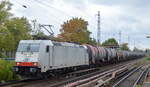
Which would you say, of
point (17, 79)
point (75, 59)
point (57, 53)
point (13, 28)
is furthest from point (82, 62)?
point (13, 28)

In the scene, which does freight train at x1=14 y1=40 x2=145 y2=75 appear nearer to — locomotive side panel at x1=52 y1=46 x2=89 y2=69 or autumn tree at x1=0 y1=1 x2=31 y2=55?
locomotive side panel at x1=52 y1=46 x2=89 y2=69

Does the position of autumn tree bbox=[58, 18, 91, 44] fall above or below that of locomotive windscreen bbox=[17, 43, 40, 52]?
above

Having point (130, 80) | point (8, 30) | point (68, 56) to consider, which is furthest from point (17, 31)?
point (130, 80)

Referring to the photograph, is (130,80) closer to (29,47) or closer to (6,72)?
(29,47)

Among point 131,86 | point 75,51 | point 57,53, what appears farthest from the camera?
point 75,51

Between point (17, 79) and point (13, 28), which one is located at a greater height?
point (13, 28)

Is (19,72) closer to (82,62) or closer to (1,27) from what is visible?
(82,62)

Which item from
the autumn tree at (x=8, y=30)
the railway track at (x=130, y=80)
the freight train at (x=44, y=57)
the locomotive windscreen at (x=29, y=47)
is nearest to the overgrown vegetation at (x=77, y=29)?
the autumn tree at (x=8, y=30)

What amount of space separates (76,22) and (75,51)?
108 ft

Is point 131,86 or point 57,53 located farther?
point 57,53

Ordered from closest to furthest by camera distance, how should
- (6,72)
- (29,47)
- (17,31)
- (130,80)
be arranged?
(6,72)
(29,47)
(130,80)
(17,31)

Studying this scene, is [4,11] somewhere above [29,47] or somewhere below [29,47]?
above

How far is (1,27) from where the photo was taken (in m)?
51.4

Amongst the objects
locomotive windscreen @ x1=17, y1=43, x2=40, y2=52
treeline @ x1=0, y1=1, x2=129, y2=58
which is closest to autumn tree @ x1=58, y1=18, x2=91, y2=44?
treeline @ x1=0, y1=1, x2=129, y2=58
